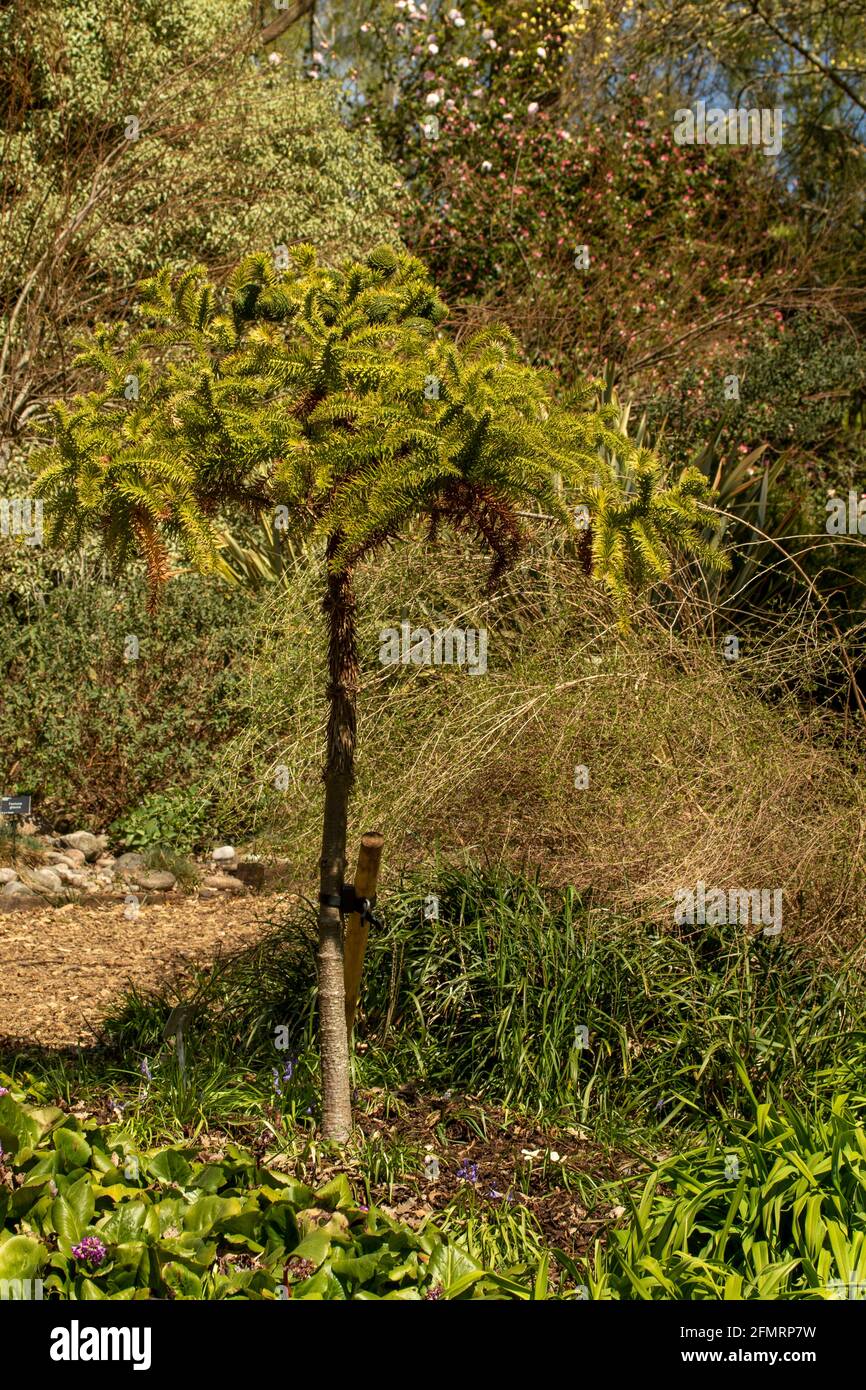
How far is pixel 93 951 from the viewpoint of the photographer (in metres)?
5.46

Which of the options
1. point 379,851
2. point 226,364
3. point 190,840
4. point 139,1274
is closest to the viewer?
point 139,1274

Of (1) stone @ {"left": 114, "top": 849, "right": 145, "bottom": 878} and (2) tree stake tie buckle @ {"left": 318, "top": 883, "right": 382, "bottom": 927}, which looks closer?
(2) tree stake tie buckle @ {"left": 318, "top": 883, "right": 382, "bottom": 927}

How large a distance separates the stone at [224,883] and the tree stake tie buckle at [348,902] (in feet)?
9.85

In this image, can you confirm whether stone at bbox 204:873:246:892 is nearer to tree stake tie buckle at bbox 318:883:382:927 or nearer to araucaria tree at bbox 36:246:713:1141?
tree stake tie buckle at bbox 318:883:382:927

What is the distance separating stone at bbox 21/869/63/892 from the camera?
6.26 m

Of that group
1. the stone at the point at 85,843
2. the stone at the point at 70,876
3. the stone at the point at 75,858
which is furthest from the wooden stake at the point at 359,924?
the stone at the point at 85,843

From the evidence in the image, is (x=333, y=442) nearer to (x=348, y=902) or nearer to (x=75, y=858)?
(x=348, y=902)

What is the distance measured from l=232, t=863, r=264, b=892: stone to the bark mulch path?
0.54 feet

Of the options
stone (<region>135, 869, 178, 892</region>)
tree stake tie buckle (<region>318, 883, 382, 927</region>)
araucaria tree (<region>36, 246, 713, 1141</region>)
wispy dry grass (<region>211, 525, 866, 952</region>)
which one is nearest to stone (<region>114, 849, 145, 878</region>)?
stone (<region>135, 869, 178, 892</region>)
